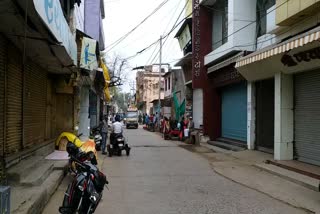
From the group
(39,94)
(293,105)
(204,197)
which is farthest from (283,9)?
(39,94)

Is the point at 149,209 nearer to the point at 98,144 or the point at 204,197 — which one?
the point at 204,197

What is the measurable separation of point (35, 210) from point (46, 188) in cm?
155

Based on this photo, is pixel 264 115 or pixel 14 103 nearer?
pixel 14 103

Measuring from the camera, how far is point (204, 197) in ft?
29.5

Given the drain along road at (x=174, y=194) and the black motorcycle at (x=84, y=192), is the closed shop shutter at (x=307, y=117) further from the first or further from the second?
the black motorcycle at (x=84, y=192)

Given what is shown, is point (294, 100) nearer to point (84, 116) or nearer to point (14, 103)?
point (14, 103)

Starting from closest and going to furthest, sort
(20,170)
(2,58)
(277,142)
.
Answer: (20,170)
(2,58)
(277,142)

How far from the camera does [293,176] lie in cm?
1131

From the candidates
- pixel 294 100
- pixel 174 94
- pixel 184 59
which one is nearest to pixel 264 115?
pixel 294 100

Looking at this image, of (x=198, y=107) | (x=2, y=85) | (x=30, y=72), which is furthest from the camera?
(x=198, y=107)

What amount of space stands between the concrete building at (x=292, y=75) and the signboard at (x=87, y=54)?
5737 mm

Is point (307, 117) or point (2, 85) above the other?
point (2, 85)

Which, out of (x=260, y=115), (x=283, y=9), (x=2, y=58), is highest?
(x=283, y=9)

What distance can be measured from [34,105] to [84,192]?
7.07 metres
